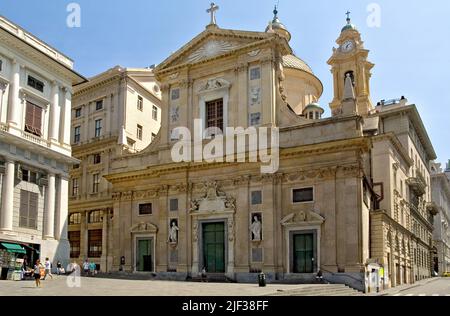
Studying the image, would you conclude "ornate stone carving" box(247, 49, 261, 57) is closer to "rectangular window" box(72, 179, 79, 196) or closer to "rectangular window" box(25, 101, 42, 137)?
"rectangular window" box(25, 101, 42, 137)

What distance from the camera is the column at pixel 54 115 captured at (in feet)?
126

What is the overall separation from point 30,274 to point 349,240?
20398 millimetres

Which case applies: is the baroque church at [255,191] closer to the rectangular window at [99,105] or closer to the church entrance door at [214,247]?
the church entrance door at [214,247]

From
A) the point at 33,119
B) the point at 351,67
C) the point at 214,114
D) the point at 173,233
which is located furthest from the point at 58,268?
the point at 351,67

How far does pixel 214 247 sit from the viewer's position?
3903 cm

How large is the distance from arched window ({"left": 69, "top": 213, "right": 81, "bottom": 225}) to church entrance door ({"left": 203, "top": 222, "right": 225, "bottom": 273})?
20.9 m

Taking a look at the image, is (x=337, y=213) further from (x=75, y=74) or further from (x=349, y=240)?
(x=75, y=74)

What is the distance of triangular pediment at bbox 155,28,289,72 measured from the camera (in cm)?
3947

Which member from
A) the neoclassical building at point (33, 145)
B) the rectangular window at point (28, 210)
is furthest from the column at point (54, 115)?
the rectangular window at point (28, 210)

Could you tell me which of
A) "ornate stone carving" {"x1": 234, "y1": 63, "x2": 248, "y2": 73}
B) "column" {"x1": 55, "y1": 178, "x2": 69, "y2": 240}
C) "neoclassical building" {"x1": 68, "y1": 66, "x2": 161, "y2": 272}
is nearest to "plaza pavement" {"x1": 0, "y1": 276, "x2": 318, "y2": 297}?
"column" {"x1": 55, "y1": 178, "x2": 69, "y2": 240}

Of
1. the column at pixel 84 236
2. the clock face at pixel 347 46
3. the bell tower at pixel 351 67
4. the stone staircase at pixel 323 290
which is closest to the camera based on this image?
the stone staircase at pixel 323 290

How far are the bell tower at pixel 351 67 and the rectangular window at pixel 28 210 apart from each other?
3920cm

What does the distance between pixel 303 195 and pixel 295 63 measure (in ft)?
68.1

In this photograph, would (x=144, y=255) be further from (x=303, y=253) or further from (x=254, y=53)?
(x=254, y=53)
